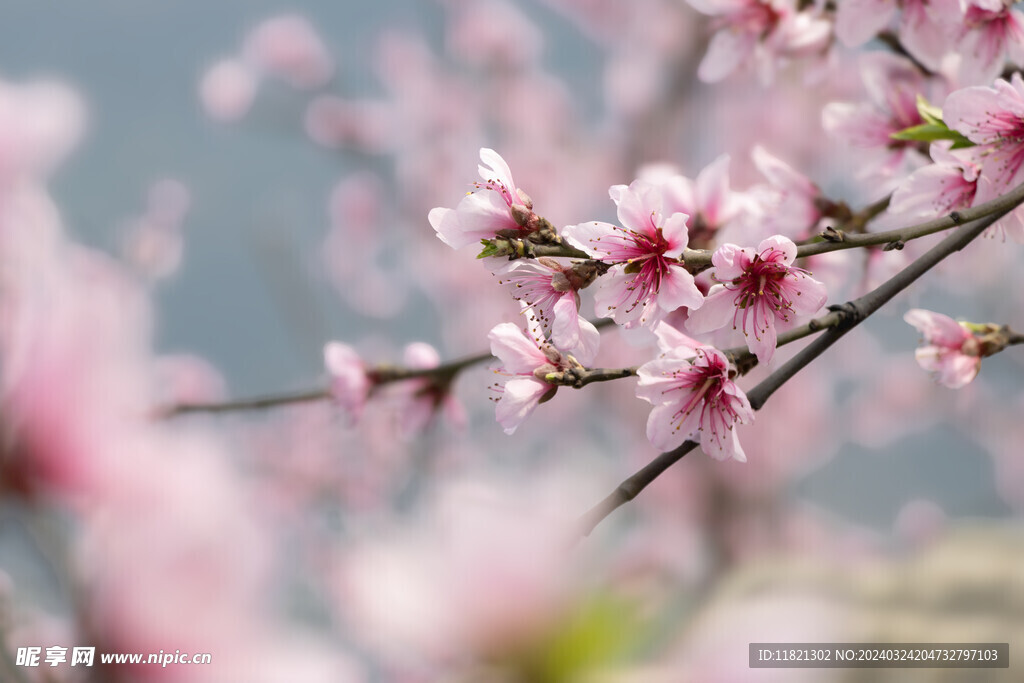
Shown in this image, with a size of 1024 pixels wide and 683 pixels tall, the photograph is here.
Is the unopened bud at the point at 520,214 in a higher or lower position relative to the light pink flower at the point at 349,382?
lower

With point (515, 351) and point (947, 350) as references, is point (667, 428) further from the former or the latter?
point (947, 350)

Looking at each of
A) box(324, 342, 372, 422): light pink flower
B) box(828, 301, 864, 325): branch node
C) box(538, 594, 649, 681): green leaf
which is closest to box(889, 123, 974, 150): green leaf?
box(828, 301, 864, 325): branch node

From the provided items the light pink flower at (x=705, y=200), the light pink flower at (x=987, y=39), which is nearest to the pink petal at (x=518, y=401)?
the light pink flower at (x=705, y=200)

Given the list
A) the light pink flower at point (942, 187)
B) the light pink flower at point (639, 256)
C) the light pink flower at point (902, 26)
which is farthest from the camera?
the light pink flower at point (902, 26)

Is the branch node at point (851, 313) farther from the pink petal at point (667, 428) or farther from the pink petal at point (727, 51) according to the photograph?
the pink petal at point (727, 51)

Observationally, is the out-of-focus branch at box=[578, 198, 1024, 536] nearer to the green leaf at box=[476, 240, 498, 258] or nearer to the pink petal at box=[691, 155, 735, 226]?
the green leaf at box=[476, 240, 498, 258]

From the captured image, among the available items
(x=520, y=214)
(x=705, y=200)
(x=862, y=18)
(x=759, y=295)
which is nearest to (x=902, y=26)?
(x=862, y=18)
